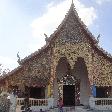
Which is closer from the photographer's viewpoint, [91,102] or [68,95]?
[91,102]

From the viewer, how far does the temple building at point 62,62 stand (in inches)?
839

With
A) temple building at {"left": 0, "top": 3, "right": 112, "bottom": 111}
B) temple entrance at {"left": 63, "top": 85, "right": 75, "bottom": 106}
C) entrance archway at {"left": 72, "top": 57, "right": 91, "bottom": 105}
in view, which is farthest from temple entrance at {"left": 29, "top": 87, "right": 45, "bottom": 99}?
entrance archway at {"left": 72, "top": 57, "right": 91, "bottom": 105}

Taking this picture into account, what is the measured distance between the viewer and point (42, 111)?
20.5 metres

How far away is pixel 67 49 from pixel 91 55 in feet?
5.45

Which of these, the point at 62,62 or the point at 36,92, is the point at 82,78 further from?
the point at 36,92

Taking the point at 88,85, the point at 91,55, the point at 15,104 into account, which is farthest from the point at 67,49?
the point at 15,104

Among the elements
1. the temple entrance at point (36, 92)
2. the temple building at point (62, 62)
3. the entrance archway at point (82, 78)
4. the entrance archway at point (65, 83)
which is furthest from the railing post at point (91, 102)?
the temple entrance at point (36, 92)

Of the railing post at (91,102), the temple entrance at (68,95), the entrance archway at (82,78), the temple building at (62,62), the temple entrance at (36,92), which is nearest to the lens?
the temple building at (62,62)

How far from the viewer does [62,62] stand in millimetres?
23328

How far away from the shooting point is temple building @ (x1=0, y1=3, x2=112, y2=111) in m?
21.3

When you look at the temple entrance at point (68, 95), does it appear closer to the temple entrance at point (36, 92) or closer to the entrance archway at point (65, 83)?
the entrance archway at point (65, 83)

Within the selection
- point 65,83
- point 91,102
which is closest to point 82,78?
point 65,83

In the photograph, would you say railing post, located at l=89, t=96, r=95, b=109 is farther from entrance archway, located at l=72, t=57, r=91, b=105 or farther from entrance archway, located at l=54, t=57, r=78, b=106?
entrance archway, located at l=54, t=57, r=78, b=106

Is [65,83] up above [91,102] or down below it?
above
